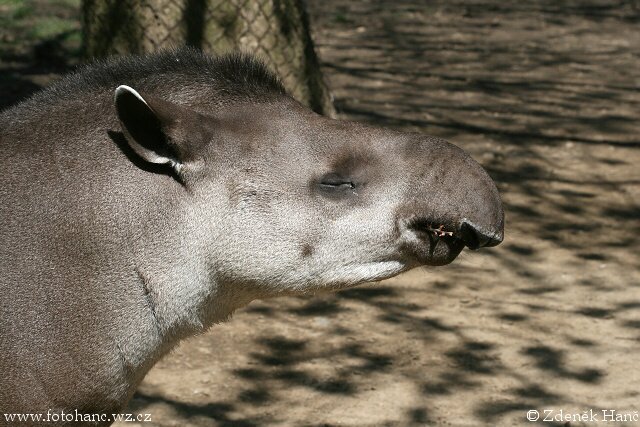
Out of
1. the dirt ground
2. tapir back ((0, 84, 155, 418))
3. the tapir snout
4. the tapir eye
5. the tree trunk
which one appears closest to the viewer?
tapir back ((0, 84, 155, 418))

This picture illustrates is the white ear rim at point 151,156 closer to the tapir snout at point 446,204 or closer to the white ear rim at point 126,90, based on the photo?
the white ear rim at point 126,90

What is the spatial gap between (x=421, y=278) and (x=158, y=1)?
8.38 feet

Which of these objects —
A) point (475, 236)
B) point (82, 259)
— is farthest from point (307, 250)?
point (82, 259)

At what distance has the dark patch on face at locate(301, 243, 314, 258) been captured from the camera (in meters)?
3.72

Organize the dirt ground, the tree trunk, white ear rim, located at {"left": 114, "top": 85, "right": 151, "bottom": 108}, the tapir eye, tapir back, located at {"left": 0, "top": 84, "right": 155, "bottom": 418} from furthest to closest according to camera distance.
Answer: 1. the tree trunk
2. the dirt ground
3. the tapir eye
4. tapir back, located at {"left": 0, "top": 84, "right": 155, "bottom": 418}
5. white ear rim, located at {"left": 114, "top": 85, "right": 151, "bottom": 108}

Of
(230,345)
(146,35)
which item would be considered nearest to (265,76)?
(230,345)

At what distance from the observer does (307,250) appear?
3.72 meters

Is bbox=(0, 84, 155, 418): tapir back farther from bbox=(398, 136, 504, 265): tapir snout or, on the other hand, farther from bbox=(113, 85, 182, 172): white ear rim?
bbox=(398, 136, 504, 265): tapir snout

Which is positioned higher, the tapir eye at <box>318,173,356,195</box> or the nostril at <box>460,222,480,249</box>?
the tapir eye at <box>318,173,356,195</box>

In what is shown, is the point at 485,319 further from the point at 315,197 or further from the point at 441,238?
the point at 315,197

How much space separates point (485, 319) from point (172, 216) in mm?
3160

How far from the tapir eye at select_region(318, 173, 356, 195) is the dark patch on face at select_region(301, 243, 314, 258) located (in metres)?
0.21

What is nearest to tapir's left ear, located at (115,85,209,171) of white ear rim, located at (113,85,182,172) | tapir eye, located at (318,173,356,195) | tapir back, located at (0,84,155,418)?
white ear rim, located at (113,85,182,172)

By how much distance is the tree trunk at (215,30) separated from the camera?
22.2 feet
